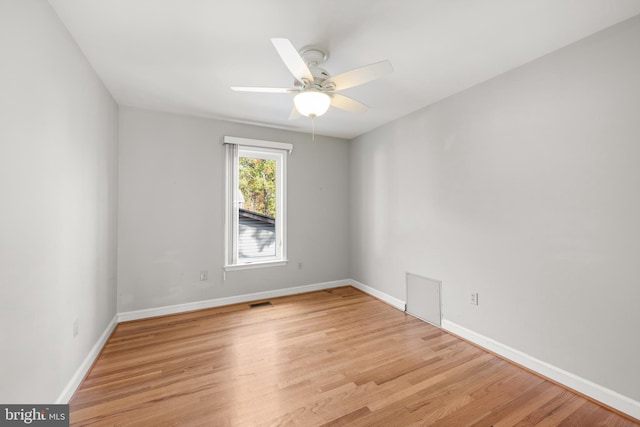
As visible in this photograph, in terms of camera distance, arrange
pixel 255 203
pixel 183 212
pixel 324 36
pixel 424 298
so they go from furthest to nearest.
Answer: pixel 255 203 < pixel 183 212 < pixel 424 298 < pixel 324 36

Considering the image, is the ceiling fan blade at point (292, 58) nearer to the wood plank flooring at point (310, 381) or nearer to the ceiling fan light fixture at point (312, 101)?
the ceiling fan light fixture at point (312, 101)

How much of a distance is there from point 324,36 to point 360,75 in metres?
0.42

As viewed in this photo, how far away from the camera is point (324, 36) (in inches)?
72.7

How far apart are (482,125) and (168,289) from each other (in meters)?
3.93

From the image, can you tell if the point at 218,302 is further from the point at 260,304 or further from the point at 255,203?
the point at 255,203

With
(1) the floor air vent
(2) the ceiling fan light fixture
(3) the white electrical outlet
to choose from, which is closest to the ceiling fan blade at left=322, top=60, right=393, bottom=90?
(2) the ceiling fan light fixture

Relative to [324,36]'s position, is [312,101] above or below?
below

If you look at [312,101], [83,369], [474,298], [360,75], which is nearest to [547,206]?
[474,298]

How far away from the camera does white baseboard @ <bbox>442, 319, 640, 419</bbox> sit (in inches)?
66.2

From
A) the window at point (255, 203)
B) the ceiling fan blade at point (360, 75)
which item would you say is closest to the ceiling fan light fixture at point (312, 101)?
the ceiling fan blade at point (360, 75)

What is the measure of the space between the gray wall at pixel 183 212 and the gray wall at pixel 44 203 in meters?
0.77

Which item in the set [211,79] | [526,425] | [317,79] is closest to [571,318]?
[526,425]

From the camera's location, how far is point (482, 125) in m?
2.51

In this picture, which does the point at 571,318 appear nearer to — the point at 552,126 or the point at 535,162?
the point at 535,162
